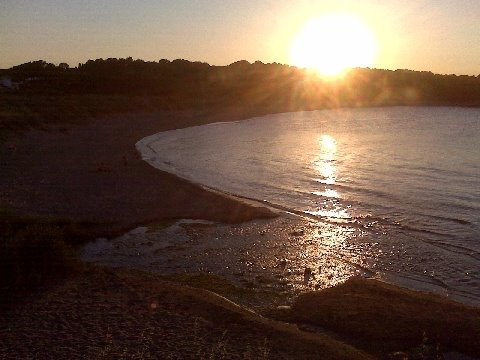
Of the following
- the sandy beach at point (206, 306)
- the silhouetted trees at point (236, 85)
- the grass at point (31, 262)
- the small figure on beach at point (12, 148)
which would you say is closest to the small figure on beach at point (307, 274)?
the sandy beach at point (206, 306)

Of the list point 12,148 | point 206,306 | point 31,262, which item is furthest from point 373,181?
point 12,148

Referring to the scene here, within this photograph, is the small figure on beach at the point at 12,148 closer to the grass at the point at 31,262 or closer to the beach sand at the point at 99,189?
the beach sand at the point at 99,189

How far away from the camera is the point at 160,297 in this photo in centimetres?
1138

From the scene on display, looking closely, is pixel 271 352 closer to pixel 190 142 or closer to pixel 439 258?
pixel 439 258

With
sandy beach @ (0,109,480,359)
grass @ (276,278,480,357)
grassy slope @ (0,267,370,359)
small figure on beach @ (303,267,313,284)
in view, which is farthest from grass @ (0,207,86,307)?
small figure on beach @ (303,267,313,284)

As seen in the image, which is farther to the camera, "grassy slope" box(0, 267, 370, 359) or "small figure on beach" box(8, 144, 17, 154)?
"small figure on beach" box(8, 144, 17, 154)

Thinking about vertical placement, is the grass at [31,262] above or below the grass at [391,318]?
above

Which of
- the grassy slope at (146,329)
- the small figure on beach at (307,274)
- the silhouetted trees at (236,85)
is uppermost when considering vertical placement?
the silhouetted trees at (236,85)

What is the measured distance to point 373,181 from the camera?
1082 inches

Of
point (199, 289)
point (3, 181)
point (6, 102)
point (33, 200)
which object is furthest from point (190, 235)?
point (6, 102)

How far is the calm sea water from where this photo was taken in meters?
15.6

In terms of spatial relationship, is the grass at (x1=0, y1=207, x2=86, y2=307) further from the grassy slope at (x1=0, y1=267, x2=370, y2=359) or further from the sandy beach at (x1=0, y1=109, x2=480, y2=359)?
the grassy slope at (x1=0, y1=267, x2=370, y2=359)

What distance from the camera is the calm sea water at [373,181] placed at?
1558 cm

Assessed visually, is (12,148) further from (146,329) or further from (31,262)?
(146,329)
